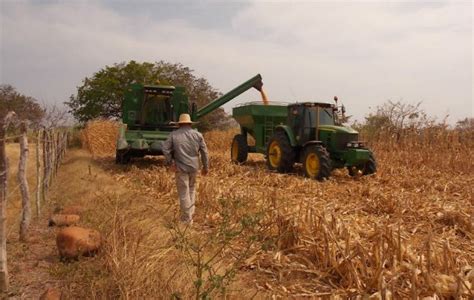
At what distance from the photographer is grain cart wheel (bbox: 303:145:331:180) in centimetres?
927

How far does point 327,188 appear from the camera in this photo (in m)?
8.24

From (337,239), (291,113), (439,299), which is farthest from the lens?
(291,113)

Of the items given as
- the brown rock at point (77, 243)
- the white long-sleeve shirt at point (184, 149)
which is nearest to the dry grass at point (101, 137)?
the white long-sleeve shirt at point (184, 149)

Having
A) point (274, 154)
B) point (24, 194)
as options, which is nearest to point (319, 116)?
point (274, 154)

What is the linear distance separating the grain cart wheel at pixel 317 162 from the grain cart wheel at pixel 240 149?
340cm


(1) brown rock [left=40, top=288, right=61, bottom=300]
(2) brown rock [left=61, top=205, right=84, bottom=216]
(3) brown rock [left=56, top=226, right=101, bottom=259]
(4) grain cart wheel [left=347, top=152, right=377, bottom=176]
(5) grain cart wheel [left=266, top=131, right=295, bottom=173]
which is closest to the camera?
(1) brown rock [left=40, top=288, right=61, bottom=300]

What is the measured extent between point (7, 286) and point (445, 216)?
5105 millimetres

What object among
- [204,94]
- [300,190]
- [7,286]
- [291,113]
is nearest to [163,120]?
[291,113]

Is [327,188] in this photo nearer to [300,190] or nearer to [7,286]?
[300,190]

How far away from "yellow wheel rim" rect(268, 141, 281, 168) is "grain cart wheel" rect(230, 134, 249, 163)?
6.80 ft

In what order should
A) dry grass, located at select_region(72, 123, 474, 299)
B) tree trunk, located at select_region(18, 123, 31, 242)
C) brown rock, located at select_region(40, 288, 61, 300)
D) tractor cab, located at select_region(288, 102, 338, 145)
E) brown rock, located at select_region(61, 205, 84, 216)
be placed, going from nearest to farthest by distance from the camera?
1. dry grass, located at select_region(72, 123, 474, 299)
2. brown rock, located at select_region(40, 288, 61, 300)
3. tree trunk, located at select_region(18, 123, 31, 242)
4. brown rock, located at select_region(61, 205, 84, 216)
5. tractor cab, located at select_region(288, 102, 338, 145)

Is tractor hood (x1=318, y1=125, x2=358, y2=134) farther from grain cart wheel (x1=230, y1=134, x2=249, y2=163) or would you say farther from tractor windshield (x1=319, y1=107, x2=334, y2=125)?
grain cart wheel (x1=230, y1=134, x2=249, y2=163)

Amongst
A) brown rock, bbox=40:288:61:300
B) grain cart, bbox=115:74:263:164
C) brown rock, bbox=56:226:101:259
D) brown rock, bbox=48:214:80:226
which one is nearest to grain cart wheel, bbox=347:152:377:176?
grain cart, bbox=115:74:263:164

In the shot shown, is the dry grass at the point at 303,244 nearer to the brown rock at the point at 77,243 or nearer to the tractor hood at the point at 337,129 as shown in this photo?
the brown rock at the point at 77,243
